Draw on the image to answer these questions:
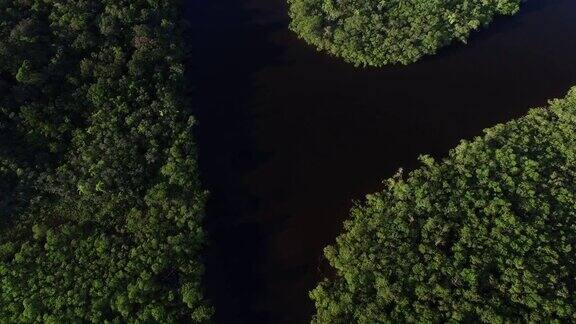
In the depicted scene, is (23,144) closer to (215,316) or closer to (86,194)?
(86,194)

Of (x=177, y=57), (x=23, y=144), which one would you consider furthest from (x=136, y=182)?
(x=177, y=57)

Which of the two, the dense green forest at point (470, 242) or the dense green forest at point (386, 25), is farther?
the dense green forest at point (386, 25)

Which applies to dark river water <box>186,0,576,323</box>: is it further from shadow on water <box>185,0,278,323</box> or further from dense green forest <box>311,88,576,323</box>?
dense green forest <box>311,88,576,323</box>

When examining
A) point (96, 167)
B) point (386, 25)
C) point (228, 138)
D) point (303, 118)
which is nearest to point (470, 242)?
point (303, 118)

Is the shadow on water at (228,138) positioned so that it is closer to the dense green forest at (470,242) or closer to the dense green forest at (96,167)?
the dense green forest at (96,167)


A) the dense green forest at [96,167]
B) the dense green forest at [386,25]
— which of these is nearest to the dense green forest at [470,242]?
the dense green forest at [96,167]

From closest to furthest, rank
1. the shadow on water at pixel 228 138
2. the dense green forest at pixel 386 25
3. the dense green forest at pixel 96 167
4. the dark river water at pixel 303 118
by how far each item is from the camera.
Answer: the dense green forest at pixel 96 167
the shadow on water at pixel 228 138
the dark river water at pixel 303 118
the dense green forest at pixel 386 25

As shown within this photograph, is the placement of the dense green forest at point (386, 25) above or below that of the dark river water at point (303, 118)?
above
